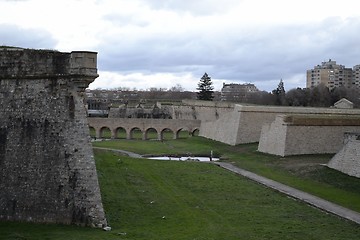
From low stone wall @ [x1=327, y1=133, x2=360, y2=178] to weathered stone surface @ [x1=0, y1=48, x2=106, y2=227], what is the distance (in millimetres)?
13793

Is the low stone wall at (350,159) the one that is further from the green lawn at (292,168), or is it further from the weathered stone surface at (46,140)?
the weathered stone surface at (46,140)

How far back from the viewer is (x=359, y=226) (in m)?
14.6

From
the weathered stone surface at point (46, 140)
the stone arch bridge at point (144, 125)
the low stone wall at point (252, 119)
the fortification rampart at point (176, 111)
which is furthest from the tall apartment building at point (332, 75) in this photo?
the weathered stone surface at point (46, 140)

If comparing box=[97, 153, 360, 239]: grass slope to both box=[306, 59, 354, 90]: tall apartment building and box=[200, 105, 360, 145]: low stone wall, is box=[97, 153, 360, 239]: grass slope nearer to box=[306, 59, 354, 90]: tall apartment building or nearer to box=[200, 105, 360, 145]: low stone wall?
box=[200, 105, 360, 145]: low stone wall

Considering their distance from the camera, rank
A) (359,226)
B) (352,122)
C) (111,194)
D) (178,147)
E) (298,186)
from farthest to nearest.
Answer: (178,147)
(352,122)
(298,186)
(111,194)
(359,226)

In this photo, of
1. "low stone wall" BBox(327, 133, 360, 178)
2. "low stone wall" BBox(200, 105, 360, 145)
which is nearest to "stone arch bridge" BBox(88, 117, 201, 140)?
"low stone wall" BBox(200, 105, 360, 145)

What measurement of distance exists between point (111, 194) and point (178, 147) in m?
24.8

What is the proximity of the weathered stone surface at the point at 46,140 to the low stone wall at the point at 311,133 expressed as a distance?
20.9 metres

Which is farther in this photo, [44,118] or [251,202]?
[251,202]

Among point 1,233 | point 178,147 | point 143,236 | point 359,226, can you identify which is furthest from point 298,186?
point 178,147

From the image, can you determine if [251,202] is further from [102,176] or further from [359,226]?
[102,176]

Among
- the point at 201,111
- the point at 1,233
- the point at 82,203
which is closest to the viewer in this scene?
the point at 1,233

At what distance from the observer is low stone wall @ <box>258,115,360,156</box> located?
32500mm

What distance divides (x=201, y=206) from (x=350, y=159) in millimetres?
9755
